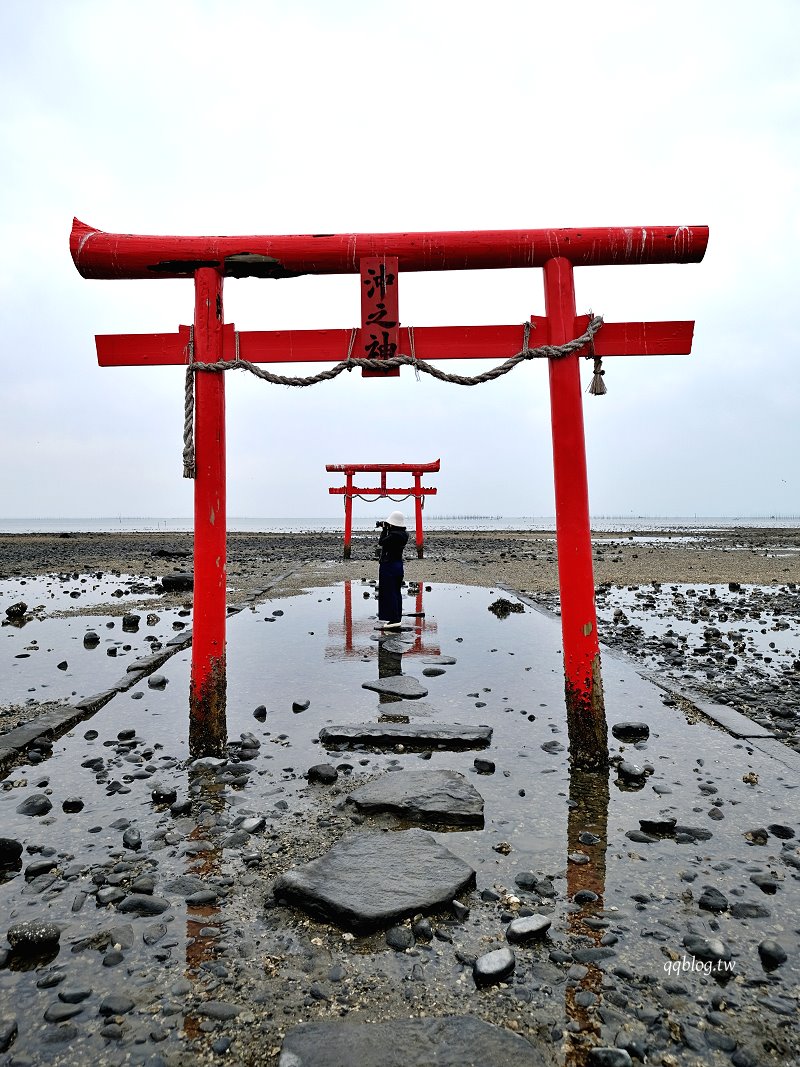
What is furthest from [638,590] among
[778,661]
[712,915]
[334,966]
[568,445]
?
[334,966]

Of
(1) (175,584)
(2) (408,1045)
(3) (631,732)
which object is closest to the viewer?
(2) (408,1045)

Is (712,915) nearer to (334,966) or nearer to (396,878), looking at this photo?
(396,878)

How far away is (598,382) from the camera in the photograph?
524cm

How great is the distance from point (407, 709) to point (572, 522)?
2723 millimetres

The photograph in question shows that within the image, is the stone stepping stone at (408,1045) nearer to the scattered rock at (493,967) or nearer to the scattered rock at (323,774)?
the scattered rock at (493,967)

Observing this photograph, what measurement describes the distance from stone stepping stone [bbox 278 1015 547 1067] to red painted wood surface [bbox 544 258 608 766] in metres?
2.84

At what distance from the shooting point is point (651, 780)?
4461 millimetres

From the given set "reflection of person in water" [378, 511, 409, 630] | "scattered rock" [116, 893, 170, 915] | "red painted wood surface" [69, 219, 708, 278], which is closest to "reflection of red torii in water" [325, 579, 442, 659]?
"reflection of person in water" [378, 511, 409, 630]

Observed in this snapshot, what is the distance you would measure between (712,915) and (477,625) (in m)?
8.25

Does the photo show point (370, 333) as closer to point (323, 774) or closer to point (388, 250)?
point (388, 250)

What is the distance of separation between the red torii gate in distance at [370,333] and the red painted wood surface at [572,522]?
0.01 m

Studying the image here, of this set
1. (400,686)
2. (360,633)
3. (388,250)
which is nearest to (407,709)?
(400,686)

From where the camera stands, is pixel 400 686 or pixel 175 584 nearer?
pixel 400 686

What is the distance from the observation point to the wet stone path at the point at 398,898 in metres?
2.16
